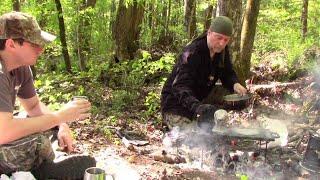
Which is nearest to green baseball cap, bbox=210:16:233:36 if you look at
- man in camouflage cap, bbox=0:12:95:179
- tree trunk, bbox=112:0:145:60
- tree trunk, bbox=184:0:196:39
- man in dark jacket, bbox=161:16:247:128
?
man in dark jacket, bbox=161:16:247:128

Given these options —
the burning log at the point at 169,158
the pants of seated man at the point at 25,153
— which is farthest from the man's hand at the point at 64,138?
the burning log at the point at 169,158

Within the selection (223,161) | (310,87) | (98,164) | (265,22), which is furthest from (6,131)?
Answer: (265,22)

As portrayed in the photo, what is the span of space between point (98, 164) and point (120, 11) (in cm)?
644

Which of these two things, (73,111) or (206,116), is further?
(206,116)

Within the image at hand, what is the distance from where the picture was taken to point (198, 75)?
227 inches

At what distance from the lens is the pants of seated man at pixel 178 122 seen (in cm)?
577

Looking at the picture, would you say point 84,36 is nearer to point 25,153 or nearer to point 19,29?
point 25,153

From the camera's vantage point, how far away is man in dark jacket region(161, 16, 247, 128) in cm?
531

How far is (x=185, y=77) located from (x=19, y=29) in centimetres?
270

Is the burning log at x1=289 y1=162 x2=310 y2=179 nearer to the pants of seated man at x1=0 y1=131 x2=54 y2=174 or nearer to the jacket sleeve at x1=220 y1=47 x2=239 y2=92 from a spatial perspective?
the jacket sleeve at x1=220 y1=47 x2=239 y2=92

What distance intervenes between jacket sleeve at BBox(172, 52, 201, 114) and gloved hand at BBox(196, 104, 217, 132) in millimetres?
208

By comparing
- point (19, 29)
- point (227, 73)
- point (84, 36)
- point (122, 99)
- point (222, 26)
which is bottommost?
point (122, 99)

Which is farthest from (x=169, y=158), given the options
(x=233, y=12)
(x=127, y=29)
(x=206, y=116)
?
(x=127, y=29)

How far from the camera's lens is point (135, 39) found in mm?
10844
